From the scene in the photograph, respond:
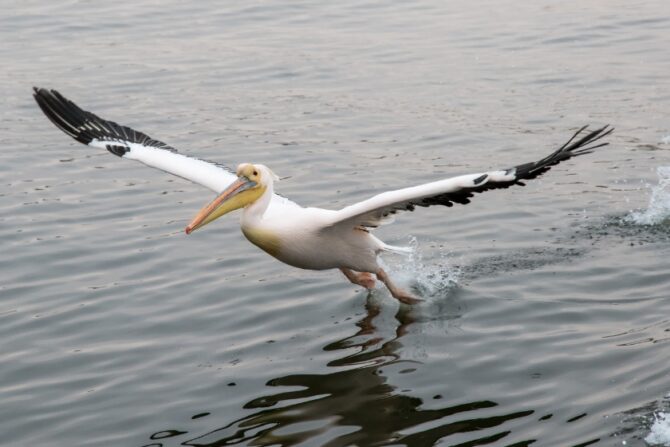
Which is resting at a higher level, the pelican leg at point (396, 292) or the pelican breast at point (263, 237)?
the pelican breast at point (263, 237)

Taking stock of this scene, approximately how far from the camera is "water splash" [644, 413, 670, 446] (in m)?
5.30

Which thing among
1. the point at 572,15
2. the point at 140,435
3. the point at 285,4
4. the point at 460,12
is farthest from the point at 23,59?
the point at 140,435

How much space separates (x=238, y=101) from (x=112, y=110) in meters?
1.33

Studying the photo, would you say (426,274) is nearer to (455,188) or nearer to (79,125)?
(455,188)

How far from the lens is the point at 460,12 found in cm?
1572

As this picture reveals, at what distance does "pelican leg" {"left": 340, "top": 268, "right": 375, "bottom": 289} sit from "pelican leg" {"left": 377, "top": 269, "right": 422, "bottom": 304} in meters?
0.20

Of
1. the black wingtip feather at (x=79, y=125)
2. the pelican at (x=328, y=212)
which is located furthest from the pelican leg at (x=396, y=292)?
the black wingtip feather at (x=79, y=125)

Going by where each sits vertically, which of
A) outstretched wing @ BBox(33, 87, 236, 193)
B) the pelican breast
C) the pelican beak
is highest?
outstretched wing @ BBox(33, 87, 236, 193)

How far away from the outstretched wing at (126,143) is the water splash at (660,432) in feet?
11.6

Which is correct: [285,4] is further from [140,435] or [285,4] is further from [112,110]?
[140,435]

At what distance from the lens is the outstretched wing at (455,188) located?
623 centimetres

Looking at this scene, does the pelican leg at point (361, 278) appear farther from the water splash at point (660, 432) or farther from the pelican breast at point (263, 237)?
the water splash at point (660, 432)

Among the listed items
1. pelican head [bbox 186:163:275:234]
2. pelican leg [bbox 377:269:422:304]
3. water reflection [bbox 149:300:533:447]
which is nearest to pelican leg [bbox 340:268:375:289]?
pelican leg [bbox 377:269:422:304]

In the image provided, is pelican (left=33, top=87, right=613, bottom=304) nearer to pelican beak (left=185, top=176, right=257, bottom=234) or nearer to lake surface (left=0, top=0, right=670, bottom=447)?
pelican beak (left=185, top=176, right=257, bottom=234)
